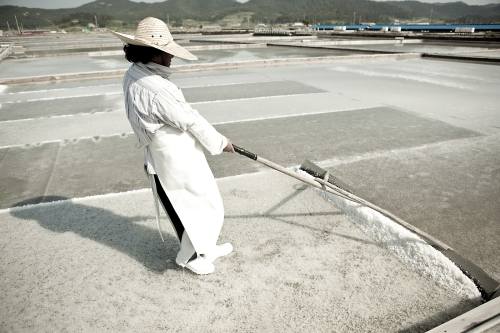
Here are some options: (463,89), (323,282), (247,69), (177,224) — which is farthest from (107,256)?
(247,69)

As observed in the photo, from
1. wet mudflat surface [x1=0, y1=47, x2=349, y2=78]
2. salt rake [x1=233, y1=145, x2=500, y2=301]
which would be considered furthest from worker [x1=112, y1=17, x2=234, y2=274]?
wet mudflat surface [x1=0, y1=47, x2=349, y2=78]

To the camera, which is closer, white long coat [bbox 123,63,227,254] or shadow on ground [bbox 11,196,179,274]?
white long coat [bbox 123,63,227,254]

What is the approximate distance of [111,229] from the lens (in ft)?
9.16

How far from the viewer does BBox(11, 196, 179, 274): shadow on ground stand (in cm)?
248

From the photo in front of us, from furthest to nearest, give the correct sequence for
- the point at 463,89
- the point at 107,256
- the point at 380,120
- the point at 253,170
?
the point at 463,89 < the point at 380,120 < the point at 253,170 < the point at 107,256

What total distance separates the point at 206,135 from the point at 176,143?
0.20m

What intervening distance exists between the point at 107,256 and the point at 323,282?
5.59 feet

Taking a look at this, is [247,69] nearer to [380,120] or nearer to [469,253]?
[380,120]

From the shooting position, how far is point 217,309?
1974 millimetres

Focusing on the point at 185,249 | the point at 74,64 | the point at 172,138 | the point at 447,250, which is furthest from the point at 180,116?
the point at 74,64

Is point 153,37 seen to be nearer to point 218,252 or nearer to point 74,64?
point 218,252

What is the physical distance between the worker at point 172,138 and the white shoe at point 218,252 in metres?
0.04

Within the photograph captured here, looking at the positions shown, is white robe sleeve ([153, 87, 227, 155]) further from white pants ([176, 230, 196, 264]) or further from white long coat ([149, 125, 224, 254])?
white pants ([176, 230, 196, 264])

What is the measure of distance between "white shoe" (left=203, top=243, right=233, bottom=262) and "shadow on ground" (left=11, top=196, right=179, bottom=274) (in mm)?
340
